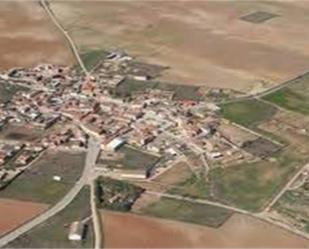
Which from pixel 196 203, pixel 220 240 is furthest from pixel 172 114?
pixel 220 240

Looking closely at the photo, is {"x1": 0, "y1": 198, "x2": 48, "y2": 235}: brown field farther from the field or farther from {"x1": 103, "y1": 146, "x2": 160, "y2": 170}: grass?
{"x1": 103, "y1": 146, "x2": 160, "y2": 170}: grass

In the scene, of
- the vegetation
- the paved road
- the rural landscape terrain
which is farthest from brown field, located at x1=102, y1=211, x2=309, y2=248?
the paved road

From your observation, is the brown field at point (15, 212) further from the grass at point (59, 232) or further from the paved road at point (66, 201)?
the grass at point (59, 232)

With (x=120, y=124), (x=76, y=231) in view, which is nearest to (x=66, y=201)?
(x=76, y=231)

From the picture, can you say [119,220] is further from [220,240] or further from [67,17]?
[67,17]

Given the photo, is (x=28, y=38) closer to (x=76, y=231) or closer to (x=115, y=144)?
(x=115, y=144)

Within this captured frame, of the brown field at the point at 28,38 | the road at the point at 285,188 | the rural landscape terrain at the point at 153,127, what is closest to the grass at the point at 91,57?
the rural landscape terrain at the point at 153,127
